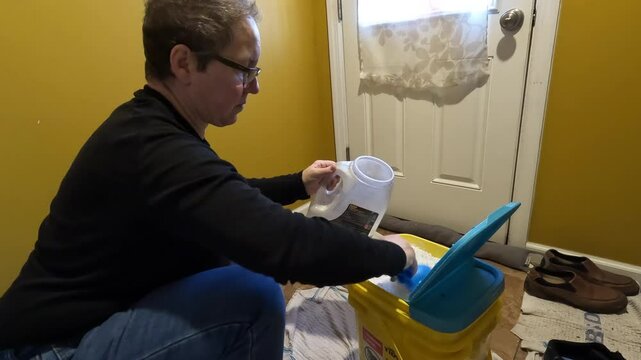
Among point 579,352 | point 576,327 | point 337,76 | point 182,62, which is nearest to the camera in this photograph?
point 182,62

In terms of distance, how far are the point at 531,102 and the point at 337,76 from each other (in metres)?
0.81

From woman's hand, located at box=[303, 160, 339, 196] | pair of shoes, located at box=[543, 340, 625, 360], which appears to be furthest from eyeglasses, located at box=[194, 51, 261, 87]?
pair of shoes, located at box=[543, 340, 625, 360]

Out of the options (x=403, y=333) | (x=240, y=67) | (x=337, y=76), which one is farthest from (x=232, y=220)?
(x=337, y=76)

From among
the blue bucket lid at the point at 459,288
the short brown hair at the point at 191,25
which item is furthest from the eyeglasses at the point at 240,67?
the blue bucket lid at the point at 459,288

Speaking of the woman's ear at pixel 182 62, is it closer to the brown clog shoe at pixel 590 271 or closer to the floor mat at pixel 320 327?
the floor mat at pixel 320 327

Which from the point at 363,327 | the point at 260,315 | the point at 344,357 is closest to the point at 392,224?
the point at 344,357

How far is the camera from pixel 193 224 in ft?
1.65

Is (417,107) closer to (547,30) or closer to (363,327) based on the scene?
(547,30)

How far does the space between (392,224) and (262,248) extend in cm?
127

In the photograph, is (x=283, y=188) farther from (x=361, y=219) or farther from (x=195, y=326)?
(x=195, y=326)

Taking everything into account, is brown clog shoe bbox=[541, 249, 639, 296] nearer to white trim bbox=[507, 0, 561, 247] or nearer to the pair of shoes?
white trim bbox=[507, 0, 561, 247]

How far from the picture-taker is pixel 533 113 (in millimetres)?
1304

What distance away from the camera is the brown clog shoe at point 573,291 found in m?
1.10

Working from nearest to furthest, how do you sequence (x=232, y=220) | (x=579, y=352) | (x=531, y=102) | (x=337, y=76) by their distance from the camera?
(x=232, y=220) < (x=579, y=352) < (x=531, y=102) < (x=337, y=76)
